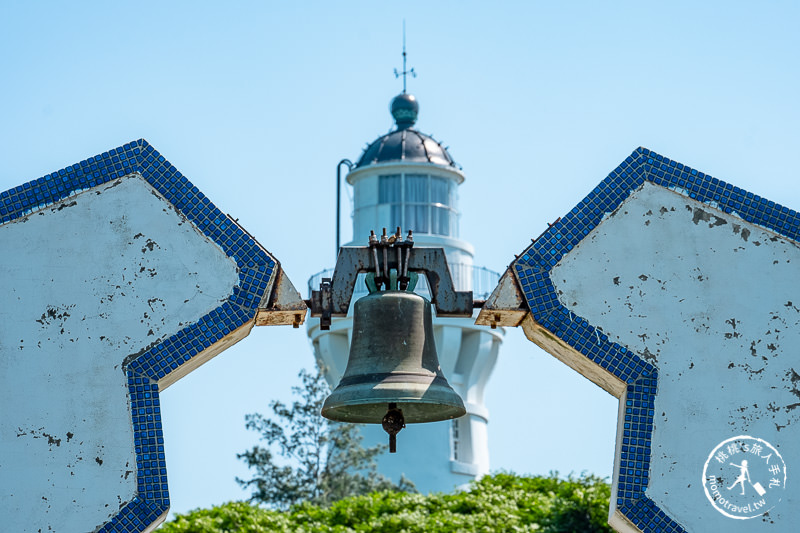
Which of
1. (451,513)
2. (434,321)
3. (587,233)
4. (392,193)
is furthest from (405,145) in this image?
(587,233)

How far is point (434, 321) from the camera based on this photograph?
95.5 ft

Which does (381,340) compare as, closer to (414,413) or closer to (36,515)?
(414,413)

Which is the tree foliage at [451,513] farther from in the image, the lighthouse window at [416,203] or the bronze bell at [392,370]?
the lighthouse window at [416,203]

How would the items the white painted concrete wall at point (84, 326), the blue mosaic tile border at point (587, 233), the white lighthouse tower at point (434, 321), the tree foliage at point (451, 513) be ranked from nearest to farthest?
the white painted concrete wall at point (84, 326)
the blue mosaic tile border at point (587, 233)
the tree foliage at point (451, 513)
the white lighthouse tower at point (434, 321)

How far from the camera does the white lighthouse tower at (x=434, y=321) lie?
29391 mm

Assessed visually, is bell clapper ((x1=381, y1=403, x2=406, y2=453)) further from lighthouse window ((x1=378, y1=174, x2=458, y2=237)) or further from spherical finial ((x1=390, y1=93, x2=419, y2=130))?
spherical finial ((x1=390, y1=93, x2=419, y2=130))

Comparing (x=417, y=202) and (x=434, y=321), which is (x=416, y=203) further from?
(x=434, y=321)

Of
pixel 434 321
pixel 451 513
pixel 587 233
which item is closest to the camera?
pixel 587 233

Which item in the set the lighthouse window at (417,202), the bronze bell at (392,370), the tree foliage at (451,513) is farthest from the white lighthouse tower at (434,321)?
the bronze bell at (392,370)

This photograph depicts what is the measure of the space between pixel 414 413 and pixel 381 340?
69cm

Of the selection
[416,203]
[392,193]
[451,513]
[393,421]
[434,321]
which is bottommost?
[393,421]

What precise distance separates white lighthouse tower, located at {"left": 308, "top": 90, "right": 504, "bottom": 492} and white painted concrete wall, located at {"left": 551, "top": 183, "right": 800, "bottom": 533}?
61.4 ft

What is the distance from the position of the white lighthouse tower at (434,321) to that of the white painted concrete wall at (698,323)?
61.4 ft

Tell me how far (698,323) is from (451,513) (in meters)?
7.54
